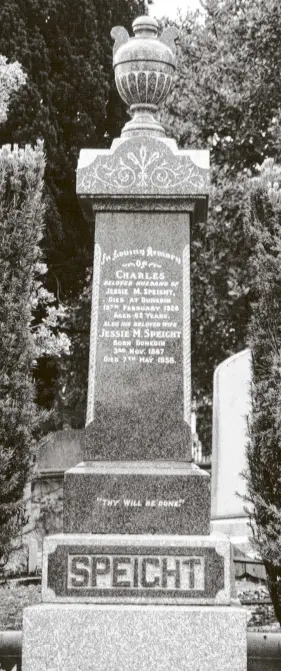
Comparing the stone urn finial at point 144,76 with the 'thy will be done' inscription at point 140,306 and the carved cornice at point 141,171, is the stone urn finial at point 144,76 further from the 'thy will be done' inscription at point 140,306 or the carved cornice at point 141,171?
the 'thy will be done' inscription at point 140,306

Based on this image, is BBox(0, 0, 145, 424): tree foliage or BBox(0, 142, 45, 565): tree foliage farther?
BBox(0, 0, 145, 424): tree foliage

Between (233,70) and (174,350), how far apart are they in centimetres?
1093

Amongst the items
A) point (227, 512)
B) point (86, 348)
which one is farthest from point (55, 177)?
point (227, 512)

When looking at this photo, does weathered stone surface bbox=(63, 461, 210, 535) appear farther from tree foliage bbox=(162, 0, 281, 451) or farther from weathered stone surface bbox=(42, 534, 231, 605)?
tree foliage bbox=(162, 0, 281, 451)

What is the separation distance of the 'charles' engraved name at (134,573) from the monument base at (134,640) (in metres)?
0.22

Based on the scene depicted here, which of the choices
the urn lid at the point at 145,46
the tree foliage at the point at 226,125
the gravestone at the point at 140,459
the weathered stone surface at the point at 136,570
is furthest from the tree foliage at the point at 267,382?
the tree foliage at the point at 226,125

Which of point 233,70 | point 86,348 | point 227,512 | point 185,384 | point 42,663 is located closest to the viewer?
point 42,663

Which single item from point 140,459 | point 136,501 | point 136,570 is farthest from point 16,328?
point 136,570

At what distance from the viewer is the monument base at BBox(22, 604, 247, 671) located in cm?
586

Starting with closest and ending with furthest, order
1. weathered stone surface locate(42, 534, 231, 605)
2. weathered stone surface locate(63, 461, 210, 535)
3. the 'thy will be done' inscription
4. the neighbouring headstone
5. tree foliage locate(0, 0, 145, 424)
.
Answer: weathered stone surface locate(42, 534, 231, 605), weathered stone surface locate(63, 461, 210, 535), the 'thy will be done' inscription, the neighbouring headstone, tree foliage locate(0, 0, 145, 424)

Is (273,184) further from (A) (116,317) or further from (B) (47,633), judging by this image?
(B) (47,633)

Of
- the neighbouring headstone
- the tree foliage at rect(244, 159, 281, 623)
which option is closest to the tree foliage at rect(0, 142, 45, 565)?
the tree foliage at rect(244, 159, 281, 623)

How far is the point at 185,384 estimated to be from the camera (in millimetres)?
6742

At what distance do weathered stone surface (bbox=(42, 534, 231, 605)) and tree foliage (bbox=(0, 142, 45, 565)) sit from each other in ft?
3.63
